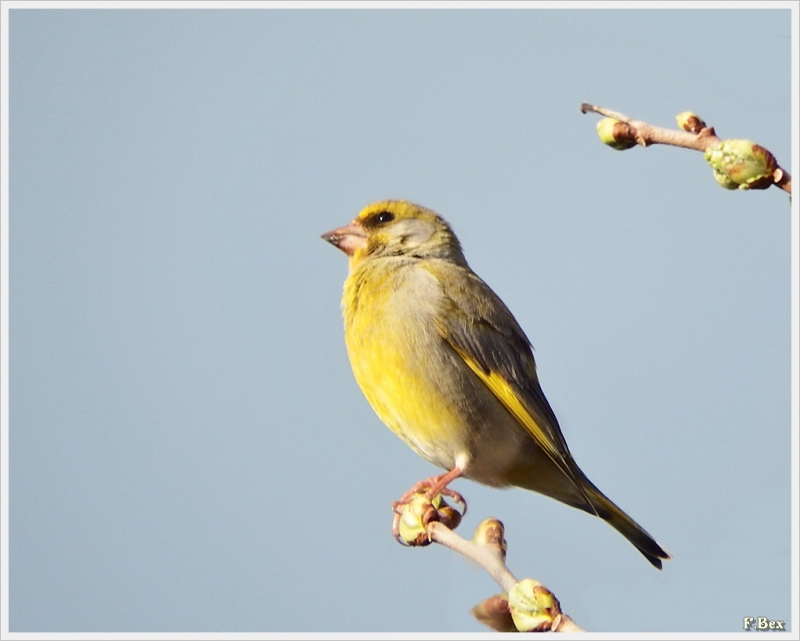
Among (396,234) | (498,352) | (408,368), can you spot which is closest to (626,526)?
(498,352)

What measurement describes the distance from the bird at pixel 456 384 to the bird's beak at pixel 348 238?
11.6 inches

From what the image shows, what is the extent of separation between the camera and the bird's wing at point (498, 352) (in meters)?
5.18

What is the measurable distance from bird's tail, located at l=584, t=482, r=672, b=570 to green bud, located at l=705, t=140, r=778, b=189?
321 cm

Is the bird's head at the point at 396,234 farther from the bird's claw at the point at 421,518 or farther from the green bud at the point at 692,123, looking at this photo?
the green bud at the point at 692,123

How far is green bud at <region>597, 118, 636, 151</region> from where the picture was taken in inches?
93.8

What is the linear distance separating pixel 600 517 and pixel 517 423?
2.17 feet

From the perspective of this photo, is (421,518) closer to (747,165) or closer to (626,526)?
(747,165)

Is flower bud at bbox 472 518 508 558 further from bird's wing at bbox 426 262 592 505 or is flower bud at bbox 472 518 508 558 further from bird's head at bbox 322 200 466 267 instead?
bird's head at bbox 322 200 466 267

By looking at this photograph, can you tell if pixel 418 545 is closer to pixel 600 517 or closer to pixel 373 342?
pixel 373 342

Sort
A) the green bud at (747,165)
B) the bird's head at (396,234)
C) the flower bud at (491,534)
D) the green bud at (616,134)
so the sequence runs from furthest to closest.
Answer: the bird's head at (396,234) → the flower bud at (491,534) → the green bud at (616,134) → the green bud at (747,165)

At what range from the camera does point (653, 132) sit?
2.33 metres

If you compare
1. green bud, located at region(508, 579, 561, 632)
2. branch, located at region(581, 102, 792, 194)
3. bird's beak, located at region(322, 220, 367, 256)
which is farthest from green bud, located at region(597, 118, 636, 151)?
A: bird's beak, located at region(322, 220, 367, 256)

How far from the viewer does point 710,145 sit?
2225 mm

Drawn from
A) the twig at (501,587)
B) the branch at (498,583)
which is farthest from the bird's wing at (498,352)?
the twig at (501,587)
